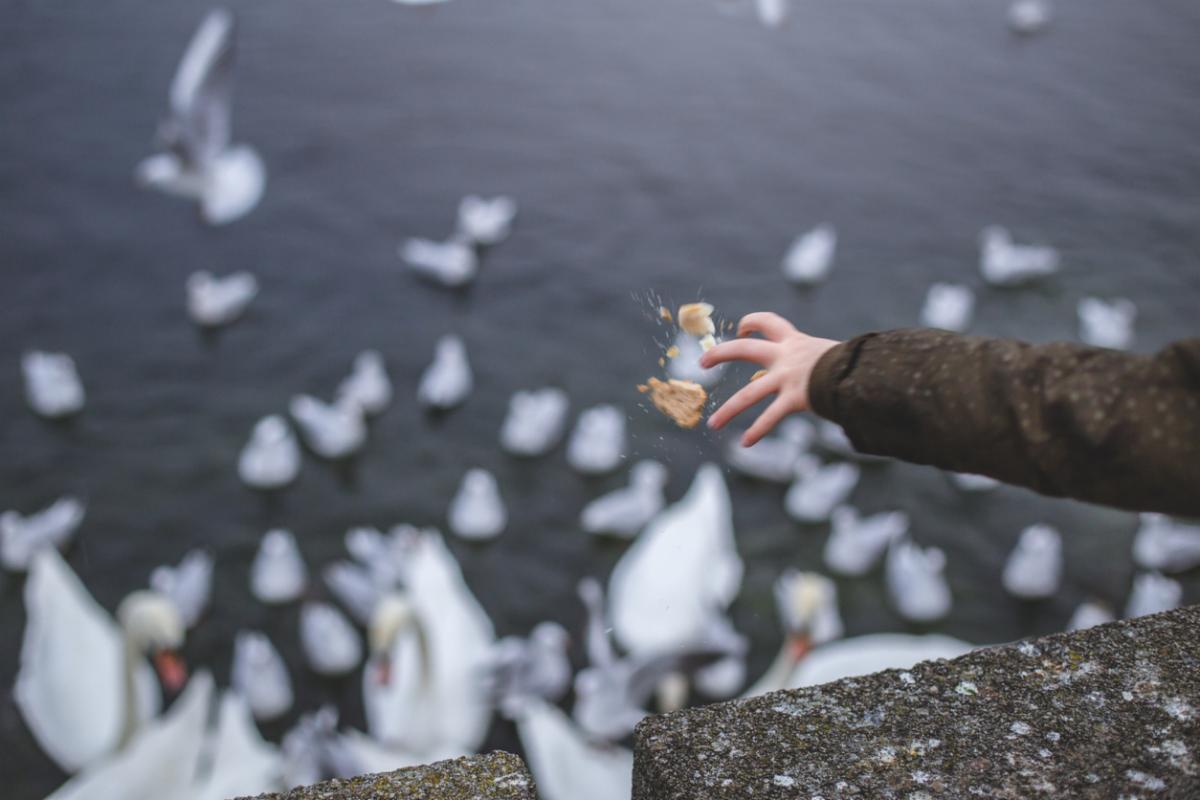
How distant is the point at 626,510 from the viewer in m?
1.72

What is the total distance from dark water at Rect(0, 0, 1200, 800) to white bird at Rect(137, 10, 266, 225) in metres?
0.04

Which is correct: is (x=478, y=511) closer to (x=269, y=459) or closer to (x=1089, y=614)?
(x=269, y=459)

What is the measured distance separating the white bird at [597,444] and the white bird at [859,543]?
1.30ft

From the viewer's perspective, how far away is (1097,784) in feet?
1.59

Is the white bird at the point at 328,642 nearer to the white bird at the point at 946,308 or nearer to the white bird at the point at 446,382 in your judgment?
the white bird at the point at 446,382

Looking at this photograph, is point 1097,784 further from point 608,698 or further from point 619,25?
point 619,25

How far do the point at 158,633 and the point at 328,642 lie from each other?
239mm

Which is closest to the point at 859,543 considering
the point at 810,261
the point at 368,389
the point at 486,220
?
the point at 810,261

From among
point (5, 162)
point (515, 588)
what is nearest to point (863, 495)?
point (515, 588)

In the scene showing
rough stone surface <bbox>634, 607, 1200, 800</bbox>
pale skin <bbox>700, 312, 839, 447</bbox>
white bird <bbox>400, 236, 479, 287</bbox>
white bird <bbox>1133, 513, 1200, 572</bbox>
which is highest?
pale skin <bbox>700, 312, 839, 447</bbox>

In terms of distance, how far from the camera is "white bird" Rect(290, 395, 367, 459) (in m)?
1.83

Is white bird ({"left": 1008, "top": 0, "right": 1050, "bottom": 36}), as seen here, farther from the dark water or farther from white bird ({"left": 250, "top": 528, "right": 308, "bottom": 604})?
white bird ({"left": 250, "top": 528, "right": 308, "bottom": 604})

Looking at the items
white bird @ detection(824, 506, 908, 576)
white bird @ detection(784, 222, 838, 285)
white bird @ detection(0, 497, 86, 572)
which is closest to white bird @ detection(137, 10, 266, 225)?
white bird @ detection(0, 497, 86, 572)

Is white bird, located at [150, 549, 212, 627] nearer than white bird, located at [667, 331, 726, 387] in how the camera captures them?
No
